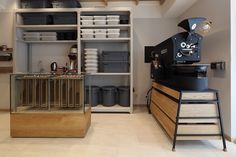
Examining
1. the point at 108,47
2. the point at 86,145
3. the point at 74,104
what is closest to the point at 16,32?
the point at 108,47

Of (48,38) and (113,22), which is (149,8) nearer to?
(113,22)

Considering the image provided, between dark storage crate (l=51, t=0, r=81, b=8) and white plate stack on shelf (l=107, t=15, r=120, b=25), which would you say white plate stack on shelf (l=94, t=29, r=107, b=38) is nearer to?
white plate stack on shelf (l=107, t=15, r=120, b=25)

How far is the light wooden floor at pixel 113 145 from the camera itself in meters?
2.54

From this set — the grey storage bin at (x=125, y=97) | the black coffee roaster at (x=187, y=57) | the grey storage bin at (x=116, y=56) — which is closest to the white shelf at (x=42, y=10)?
the grey storage bin at (x=116, y=56)

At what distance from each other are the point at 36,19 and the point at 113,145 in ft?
12.1

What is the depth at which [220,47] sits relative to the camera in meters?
3.22

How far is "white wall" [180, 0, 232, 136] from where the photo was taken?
300 cm

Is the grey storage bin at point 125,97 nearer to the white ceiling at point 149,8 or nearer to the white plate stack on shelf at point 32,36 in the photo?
the white ceiling at point 149,8

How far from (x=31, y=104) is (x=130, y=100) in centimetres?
236

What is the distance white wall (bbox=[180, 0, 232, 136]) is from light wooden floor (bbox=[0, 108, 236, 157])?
0.58m

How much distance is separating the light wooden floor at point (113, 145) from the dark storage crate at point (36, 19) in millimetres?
2577

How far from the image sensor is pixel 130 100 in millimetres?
4898
